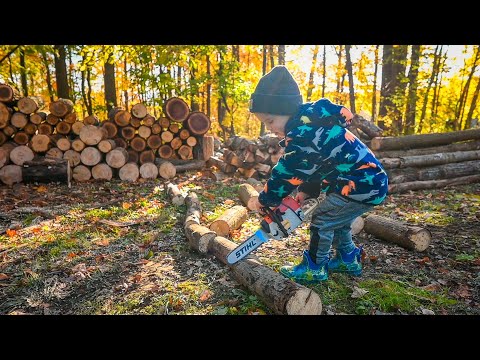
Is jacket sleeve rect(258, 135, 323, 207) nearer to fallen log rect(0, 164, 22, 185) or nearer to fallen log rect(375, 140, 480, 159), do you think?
fallen log rect(375, 140, 480, 159)

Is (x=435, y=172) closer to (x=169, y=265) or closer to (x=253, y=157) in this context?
(x=253, y=157)

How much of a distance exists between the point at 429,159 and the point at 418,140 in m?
0.74

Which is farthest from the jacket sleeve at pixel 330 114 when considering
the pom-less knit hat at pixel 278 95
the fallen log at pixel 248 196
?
the fallen log at pixel 248 196

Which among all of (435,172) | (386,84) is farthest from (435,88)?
(435,172)

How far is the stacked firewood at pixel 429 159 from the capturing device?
6.76 m

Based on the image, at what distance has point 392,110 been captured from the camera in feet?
38.5

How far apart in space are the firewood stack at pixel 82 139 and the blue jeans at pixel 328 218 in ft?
18.5

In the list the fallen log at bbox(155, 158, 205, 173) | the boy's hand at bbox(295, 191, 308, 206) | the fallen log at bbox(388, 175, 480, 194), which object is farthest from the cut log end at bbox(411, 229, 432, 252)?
the fallen log at bbox(155, 158, 205, 173)

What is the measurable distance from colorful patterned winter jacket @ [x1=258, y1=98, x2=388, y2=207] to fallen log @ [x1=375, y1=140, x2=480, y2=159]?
5.10 m

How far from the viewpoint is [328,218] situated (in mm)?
2787

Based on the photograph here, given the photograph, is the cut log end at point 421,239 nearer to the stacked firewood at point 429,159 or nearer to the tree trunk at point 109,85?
the stacked firewood at point 429,159
